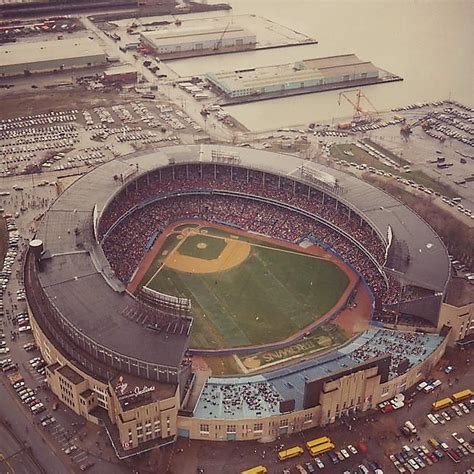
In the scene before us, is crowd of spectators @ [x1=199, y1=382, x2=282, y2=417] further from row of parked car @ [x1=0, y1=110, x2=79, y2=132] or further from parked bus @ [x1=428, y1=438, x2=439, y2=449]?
row of parked car @ [x1=0, y1=110, x2=79, y2=132]

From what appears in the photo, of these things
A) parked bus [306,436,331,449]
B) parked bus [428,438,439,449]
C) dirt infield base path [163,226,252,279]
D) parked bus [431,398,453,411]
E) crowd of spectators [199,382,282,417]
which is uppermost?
crowd of spectators [199,382,282,417]

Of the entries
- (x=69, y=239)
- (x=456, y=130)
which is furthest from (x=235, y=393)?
(x=456, y=130)

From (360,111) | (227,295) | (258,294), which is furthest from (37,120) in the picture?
(258,294)

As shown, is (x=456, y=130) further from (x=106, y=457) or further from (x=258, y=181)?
(x=106, y=457)

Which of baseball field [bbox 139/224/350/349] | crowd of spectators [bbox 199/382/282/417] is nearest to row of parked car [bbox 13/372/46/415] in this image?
crowd of spectators [bbox 199/382/282/417]

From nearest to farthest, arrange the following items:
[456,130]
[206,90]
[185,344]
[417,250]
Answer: [185,344], [417,250], [456,130], [206,90]
